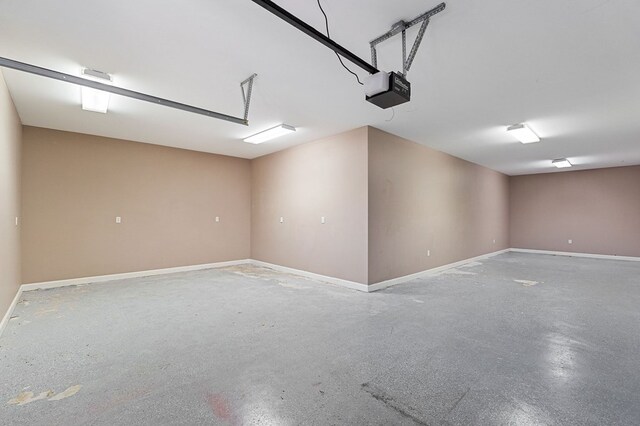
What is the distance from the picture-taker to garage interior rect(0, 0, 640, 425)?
2.06 meters

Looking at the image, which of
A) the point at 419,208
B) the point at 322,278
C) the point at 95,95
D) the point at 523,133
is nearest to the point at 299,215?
the point at 322,278

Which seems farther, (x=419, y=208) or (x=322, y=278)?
(x=419, y=208)

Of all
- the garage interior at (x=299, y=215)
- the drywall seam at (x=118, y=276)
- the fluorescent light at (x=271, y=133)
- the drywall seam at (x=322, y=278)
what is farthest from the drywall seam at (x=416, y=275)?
the drywall seam at (x=118, y=276)

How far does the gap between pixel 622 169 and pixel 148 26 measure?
1181 centimetres

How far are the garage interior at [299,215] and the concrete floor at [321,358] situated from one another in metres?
0.02

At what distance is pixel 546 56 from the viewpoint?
2699mm

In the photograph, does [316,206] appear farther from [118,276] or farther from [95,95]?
A: [118,276]

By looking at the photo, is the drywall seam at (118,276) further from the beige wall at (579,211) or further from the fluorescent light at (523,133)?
the beige wall at (579,211)

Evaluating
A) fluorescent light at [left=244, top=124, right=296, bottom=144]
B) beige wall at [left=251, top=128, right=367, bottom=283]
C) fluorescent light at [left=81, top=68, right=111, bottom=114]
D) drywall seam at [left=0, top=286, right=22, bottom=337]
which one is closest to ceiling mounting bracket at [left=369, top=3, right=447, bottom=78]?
beige wall at [left=251, top=128, right=367, bottom=283]

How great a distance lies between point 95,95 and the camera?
3.52m

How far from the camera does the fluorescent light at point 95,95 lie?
3054 mm

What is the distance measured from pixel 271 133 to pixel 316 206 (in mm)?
1598

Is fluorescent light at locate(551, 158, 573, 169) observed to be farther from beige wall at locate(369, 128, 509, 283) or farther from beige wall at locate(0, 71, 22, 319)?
beige wall at locate(0, 71, 22, 319)

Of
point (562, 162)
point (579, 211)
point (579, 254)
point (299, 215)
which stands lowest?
point (579, 254)
